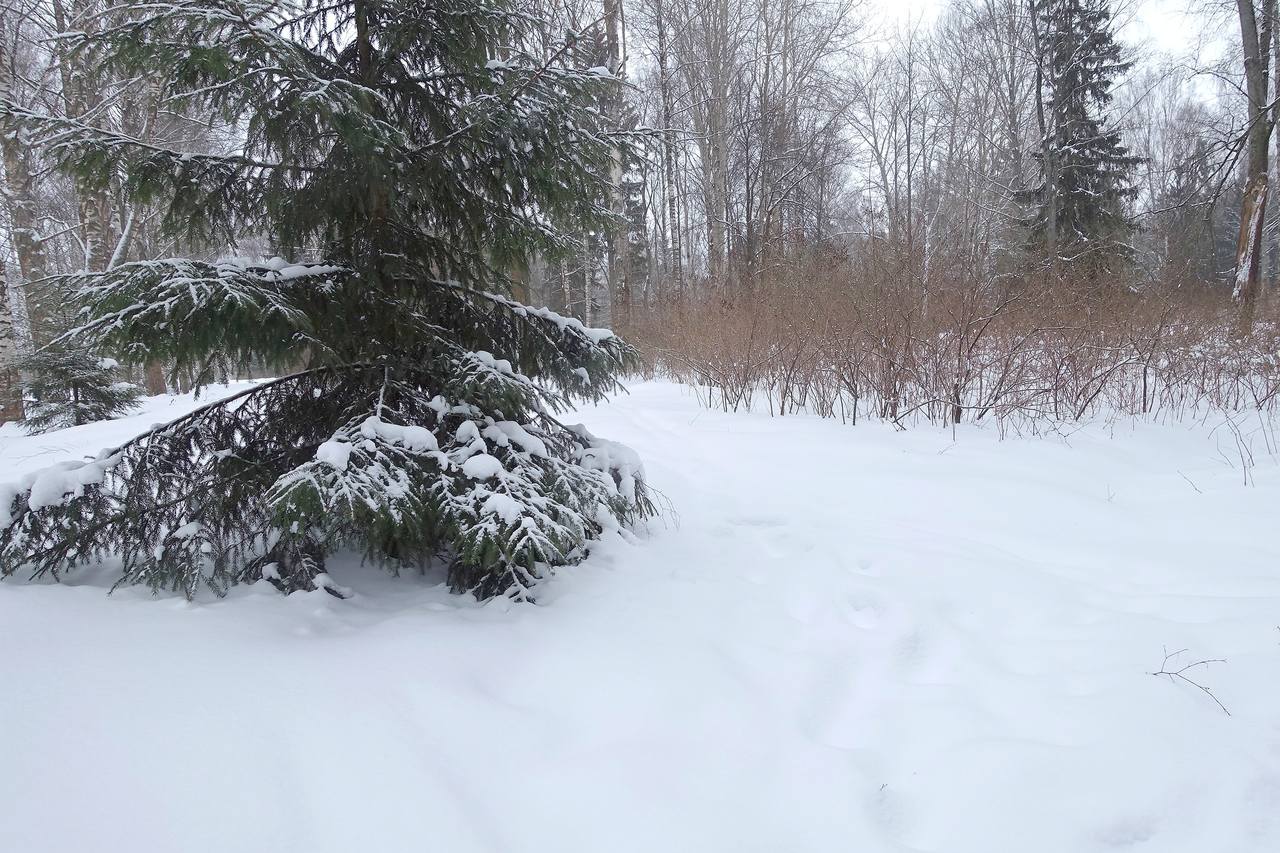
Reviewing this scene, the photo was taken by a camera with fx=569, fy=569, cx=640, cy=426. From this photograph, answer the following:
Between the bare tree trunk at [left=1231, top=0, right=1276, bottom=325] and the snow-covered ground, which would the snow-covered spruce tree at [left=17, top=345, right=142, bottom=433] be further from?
the bare tree trunk at [left=1231, top=0, right=1276, bottom=325]

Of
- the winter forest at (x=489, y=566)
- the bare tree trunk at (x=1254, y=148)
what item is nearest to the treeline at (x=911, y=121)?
the bare tree trunk at (x=1254, y=148)

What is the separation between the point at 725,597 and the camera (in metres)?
2.41

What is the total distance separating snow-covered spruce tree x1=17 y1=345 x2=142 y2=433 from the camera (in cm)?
798

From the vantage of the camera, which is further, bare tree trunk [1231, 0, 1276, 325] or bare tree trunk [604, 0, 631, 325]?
bare tree trunk [1231, 0, 1276, 325]

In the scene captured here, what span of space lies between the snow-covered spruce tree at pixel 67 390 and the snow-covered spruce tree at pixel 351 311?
25.6 ft

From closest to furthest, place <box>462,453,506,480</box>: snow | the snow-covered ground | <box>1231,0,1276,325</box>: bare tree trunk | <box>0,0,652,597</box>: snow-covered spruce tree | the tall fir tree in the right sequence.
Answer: the snow-covered ground < <box>0,0,652,597</box>: snow-covered spruce tree < <box>462,453,506,480</box>: snow < <box>1231,0,1276,325</box>: bare tree trunk < the tall fir tree

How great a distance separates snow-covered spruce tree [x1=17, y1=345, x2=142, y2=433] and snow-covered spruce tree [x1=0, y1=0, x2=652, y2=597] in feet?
25.6

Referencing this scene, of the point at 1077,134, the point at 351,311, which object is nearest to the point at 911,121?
the point at 1077,134

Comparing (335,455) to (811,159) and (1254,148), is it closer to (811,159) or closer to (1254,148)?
(1254,148)

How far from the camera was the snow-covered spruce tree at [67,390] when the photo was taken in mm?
7984

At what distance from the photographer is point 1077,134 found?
15547 mm

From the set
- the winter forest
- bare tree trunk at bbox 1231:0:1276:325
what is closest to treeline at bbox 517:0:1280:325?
bare tree trunk at bbox 1231:0:1276:325

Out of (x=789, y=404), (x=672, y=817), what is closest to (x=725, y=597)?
(x=672, y=817)

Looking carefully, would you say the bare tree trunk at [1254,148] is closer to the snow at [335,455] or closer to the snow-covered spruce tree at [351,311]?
the snow-covered spruce tree at [351,311]
